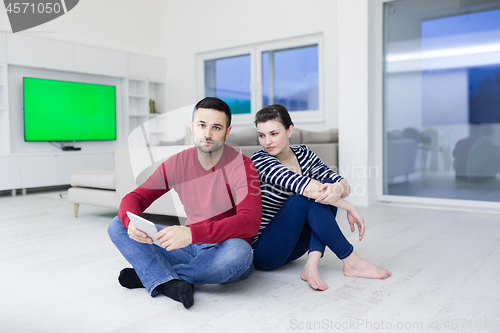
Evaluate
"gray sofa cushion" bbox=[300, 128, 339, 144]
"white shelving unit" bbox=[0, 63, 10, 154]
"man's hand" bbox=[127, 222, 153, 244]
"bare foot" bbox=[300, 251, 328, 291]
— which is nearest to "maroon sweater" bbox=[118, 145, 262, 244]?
"man's hand" bbox=[127, 222, 153, 244]

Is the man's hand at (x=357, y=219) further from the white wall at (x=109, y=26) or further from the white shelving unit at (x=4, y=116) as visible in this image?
the white wall at (x=109, y=26)

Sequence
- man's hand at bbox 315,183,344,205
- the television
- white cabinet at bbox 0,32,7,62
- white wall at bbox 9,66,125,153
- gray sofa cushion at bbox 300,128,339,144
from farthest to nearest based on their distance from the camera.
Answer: the television, white wall at bbox 9,66,125,153, white cabinet at bbox 0,32,7,62, gray sofa cushion at bbox 300,128,339,144, man's hand at bbox 315,183,344,205

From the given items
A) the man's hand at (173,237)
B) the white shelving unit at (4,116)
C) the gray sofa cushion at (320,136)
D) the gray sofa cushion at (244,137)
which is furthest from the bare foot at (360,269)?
the white shelving unit at (4,116)

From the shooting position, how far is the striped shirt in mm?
1633

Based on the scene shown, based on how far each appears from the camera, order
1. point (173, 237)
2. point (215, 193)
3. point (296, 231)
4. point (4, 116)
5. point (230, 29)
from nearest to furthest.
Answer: point (173, 237), point (215, 193), point (296, 231), point (4, 116), point (230, 29)

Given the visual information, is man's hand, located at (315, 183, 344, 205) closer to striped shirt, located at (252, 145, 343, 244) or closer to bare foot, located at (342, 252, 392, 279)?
striped shirt, located at (252, 145, 343, 244)

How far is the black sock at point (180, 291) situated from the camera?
143cm

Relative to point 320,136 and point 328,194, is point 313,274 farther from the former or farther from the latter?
point 320,136

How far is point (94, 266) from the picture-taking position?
1998 mm

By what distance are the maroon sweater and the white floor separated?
0.28 meters

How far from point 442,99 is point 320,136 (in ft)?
3.57

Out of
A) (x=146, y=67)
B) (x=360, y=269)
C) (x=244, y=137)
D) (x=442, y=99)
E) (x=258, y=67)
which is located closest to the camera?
(x=360, y=269)

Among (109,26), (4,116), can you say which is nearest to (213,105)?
(4,116)

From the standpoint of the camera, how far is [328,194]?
5.16 ft
